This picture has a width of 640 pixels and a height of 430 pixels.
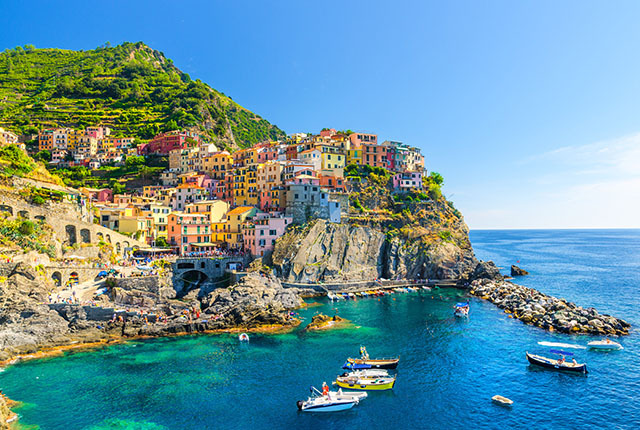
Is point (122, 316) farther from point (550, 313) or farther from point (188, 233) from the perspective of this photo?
point (550, 313)

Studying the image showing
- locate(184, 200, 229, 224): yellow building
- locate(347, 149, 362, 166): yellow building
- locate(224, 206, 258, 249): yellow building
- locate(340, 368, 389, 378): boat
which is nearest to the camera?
locate(340, 368, 389, 378): boat

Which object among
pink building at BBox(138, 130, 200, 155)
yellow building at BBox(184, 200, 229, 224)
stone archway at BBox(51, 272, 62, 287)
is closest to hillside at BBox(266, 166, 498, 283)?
yellow building at BBox(184, 200, 229, 224)

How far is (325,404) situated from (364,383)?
549 centimetres

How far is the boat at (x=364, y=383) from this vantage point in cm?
3619

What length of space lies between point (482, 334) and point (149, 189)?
78.6 m

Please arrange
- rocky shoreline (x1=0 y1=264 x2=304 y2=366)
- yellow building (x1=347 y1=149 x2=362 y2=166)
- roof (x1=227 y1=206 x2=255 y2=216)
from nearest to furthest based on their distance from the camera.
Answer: rocky shoreline (x1=0 y1=264 x2=304 y2=366) → roof (x1=227 y1=206 x2=255 y2=216) → yellow building (x1=347 y1=149 x2=362 y2=166)

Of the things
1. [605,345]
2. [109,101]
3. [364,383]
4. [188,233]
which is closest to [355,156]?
[188,233]

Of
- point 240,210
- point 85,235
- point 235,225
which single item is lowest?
point 85,235

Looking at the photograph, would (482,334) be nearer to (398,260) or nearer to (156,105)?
(398,260)

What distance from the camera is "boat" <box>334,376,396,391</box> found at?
36188 millimetres

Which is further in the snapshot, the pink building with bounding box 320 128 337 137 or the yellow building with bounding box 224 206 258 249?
the pink building with bounding box 320 128 337 137

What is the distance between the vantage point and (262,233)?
75188 millimetres

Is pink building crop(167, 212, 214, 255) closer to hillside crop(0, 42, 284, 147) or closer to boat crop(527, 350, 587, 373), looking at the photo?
boat crop(527, 350, 587, 373)

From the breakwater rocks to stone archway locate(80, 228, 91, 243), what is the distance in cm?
6912
